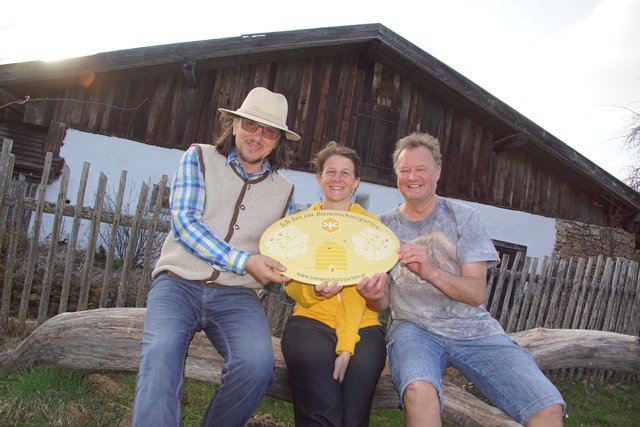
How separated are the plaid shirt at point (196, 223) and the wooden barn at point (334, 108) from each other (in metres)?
5.96

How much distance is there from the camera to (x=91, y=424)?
111 inches

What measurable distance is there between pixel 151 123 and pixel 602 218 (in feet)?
32.9

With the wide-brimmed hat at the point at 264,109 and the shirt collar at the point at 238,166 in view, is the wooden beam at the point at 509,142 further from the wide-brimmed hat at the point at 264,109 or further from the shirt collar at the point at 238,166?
the shirt collar at the point at 238,166

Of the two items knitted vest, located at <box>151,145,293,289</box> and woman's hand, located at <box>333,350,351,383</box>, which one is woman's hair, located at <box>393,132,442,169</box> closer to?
knitted vest, located at <box>151,145,293,289</box>

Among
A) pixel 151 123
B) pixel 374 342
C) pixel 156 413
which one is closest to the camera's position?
pixel 156 413

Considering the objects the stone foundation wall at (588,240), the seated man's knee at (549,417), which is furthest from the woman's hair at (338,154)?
the stone foundation wall at (588,240)

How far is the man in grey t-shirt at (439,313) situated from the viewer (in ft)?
7.14

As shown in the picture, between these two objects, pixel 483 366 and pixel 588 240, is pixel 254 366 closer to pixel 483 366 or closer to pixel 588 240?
pixel 483 366

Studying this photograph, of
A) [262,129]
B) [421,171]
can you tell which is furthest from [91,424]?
[421,171]

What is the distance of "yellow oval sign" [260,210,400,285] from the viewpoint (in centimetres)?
239

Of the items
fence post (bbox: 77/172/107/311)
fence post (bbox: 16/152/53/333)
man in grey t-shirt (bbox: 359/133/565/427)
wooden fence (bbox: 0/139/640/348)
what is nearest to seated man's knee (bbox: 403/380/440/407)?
man in grey t-shirt (bbox: 359/133/565/427)

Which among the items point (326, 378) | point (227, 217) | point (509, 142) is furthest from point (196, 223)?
point (509, 142)

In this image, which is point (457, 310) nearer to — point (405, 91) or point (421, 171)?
point (421, 171)

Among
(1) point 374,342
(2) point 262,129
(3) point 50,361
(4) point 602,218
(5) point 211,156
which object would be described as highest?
(4) point 602,218
